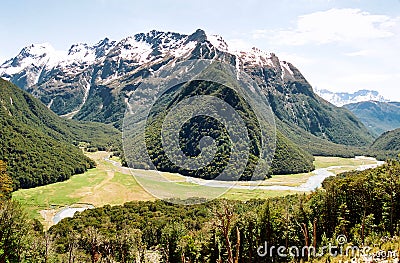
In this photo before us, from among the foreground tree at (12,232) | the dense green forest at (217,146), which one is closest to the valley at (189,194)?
the foreground tree at (12,232)

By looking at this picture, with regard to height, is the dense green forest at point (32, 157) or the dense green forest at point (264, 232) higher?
the dense green forest at point (32, 157)

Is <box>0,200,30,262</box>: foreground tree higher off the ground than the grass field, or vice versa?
<box>0,200,30,262</box>: foreground tree

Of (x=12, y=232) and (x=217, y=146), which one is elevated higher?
(x=217, y=146)

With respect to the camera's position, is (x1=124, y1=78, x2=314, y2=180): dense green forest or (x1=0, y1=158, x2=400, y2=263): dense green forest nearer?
(x1=0, y1=158, x2=400, y2=263): dense green forest

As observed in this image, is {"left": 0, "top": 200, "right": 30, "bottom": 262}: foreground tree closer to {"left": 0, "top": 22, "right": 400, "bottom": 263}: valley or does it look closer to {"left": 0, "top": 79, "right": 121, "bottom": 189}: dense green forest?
{"left": 0, "top": 22, "right": 400, "bottom": 263}: valley

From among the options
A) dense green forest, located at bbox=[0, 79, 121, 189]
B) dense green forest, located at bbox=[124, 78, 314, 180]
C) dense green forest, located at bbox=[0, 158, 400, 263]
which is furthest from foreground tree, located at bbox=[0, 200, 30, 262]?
dense green forest, located at bbox=[0, 79, 121, 189]

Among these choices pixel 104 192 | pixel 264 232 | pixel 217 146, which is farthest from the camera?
pixel 217 146

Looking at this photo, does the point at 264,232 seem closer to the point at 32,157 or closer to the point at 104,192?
the point at 104,192

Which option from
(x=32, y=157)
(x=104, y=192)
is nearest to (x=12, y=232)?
(x=104, y=192)

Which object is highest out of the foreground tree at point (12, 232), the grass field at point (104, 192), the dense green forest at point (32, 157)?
the dense green forest at point (32, 157)

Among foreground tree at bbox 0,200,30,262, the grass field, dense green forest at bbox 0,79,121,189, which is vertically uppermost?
dense green forest at bbox 0,79,121,189

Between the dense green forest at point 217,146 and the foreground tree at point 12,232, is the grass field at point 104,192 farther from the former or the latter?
the foreground tree at point 12,232
